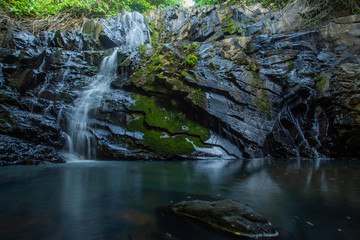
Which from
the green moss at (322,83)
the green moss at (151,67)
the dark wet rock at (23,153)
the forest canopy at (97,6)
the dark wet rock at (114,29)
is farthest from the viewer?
the dark wet rock at (114,29)

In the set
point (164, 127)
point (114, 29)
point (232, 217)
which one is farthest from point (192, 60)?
point (114, 29)

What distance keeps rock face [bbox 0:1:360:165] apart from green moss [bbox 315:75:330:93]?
4 cm

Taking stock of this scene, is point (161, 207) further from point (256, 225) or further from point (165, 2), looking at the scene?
point (165, 2)

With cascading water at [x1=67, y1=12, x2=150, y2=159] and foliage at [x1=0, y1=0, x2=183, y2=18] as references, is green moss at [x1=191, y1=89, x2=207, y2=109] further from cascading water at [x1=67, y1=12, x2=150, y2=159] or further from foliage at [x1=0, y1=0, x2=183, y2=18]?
Result: foliage at [x1=0, y1=0, x2=183, y2=18]

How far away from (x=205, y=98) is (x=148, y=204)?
24.6ft

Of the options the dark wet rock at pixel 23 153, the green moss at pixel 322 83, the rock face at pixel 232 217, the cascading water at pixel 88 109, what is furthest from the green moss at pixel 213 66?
the rock face at pixel 232 217

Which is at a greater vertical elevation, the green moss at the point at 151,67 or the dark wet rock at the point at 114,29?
the dark wet rock at the point at 114,29

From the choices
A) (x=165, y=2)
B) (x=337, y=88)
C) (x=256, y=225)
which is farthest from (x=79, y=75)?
(x=165, y=2)

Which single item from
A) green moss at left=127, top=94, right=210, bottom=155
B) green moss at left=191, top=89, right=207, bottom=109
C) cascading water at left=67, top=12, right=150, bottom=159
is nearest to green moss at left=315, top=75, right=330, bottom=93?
green moss at left=191, top=89, right=207, bottom=109

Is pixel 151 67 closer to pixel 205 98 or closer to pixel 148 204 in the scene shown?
pixel 205 98

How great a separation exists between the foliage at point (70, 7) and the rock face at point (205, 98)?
4352 mm

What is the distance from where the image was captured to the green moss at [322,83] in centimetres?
986

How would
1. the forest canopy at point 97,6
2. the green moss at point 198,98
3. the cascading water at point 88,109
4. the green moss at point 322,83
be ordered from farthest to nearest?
the forest canopy at point 97,6 < the green moss at point 322,83 < the green moss at point 198,98 < the cascading water at point 88,109

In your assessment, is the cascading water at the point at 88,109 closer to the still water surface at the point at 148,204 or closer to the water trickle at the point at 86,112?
the water trickle at the point at 86,112
